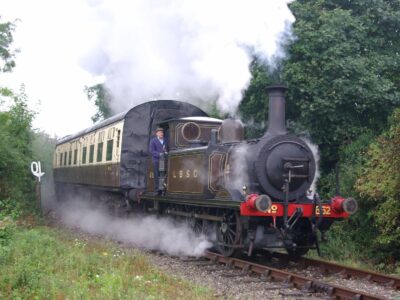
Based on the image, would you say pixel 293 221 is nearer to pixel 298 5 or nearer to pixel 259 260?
pixel 259 260

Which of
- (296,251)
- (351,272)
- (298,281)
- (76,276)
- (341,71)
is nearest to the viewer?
(76,276)

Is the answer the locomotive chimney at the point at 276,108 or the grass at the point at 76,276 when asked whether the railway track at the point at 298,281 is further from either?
the locomotive chimney at the point at 276,108

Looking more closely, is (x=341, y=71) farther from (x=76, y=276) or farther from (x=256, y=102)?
(x=76, y=276)

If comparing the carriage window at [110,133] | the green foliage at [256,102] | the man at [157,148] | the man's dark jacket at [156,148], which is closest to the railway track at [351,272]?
the man at [157,148]

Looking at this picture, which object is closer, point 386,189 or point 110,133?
point 386,189

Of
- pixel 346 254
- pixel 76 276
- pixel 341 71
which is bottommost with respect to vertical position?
pixel 76 276

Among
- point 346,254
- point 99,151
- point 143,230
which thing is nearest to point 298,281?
point 346,254

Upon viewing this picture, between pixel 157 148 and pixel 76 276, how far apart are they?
17.2ft

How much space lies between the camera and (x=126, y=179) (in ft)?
44.9

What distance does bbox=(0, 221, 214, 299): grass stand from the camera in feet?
21.8

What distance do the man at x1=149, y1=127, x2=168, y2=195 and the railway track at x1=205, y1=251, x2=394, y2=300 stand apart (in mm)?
3070

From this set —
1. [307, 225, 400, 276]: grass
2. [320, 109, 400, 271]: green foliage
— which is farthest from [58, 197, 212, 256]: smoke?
[320, 109, 400, 271]: green foliage

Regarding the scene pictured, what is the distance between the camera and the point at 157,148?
495 inches

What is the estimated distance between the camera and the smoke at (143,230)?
37.5ft
